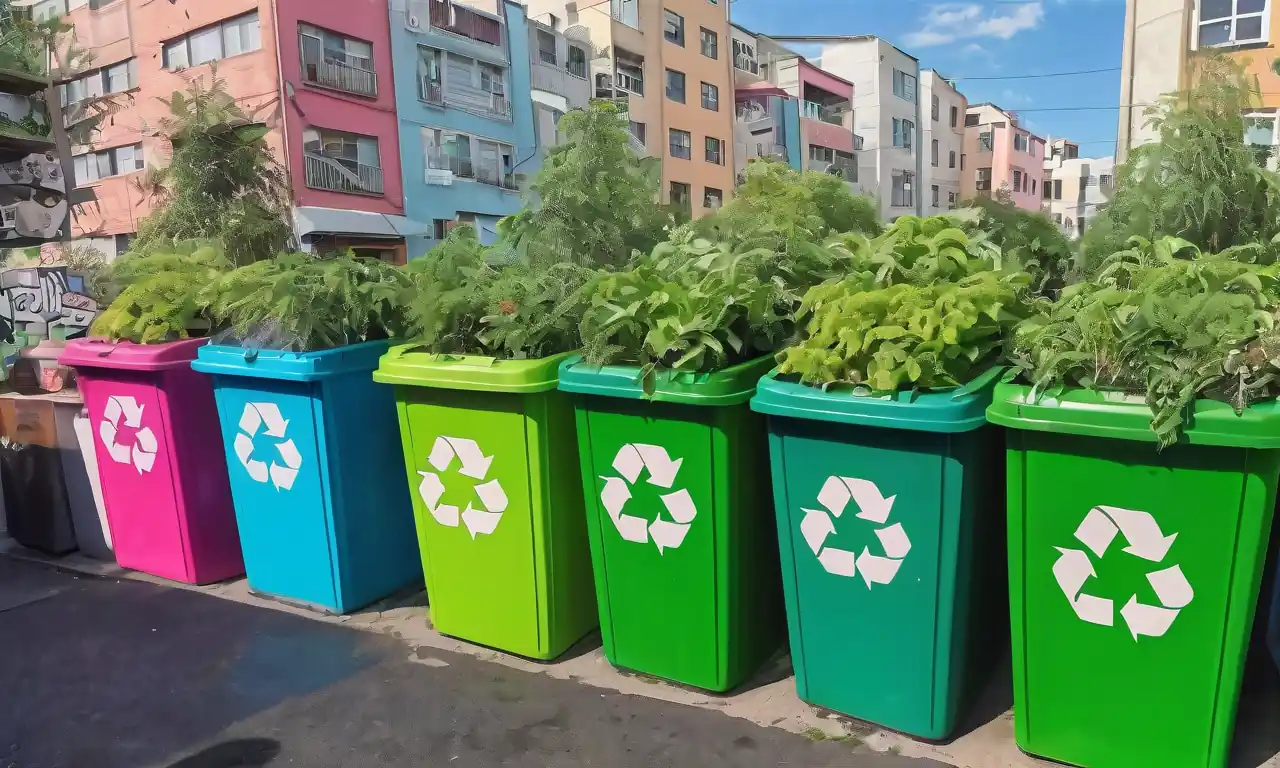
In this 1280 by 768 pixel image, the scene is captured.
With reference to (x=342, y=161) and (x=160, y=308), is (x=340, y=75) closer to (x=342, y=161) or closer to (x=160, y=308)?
(x=342, y=161)

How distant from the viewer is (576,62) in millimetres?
26109

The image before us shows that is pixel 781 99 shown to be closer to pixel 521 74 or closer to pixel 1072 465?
pixel 521 74

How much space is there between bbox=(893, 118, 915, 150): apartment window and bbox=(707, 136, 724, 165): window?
35.6 ft

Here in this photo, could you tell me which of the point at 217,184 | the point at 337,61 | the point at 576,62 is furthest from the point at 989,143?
the point at 217,184

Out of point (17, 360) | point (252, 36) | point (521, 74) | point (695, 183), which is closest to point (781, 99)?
point (695, 183)

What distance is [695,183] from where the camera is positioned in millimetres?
30500

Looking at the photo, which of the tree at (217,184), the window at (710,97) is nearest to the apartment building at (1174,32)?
the tree at (217,184)

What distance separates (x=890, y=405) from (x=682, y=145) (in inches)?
1137

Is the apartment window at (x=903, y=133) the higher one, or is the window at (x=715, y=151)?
the apartment window at (x=903, y=133)

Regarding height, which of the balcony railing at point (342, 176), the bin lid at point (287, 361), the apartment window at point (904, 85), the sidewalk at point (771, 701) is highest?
the apartment window at point (904, 85)

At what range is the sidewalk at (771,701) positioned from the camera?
243cm

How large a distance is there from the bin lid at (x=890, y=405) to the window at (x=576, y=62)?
25.3 m

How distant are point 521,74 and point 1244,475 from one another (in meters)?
24.1

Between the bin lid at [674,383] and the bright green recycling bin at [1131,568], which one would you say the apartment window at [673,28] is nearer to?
the bin lid at [674,383]
